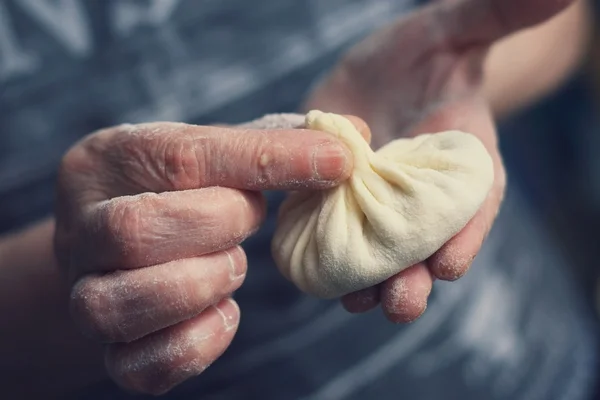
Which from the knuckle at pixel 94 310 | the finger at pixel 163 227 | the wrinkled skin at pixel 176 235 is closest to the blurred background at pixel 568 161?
the wrinkled skin at pixel 176 235

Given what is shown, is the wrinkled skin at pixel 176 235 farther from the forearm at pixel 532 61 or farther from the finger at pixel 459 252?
the forearm at pixel 532 61

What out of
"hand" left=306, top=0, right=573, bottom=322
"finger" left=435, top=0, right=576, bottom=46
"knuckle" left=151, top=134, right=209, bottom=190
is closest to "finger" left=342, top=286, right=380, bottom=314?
"hand" left=306, top=0, right=573, bottom=322

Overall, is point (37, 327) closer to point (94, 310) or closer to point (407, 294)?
point (94, 310)

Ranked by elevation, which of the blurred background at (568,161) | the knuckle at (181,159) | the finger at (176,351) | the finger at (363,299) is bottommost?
the blurred background at (568,161)

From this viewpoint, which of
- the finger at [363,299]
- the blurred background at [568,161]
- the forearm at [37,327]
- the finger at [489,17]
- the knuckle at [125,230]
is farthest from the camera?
the blurred background at [568,161]

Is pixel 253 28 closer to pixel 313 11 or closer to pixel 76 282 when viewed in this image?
pixel 313 11

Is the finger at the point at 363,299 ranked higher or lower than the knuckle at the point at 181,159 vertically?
lower

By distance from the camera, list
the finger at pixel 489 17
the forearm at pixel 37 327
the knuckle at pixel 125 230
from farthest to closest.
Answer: the forearm at pixel 37 327 < the finger at pixel 489 17 < the knuckle at pixel 125 230

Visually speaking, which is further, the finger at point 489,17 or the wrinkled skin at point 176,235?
the finger at point 489,17
